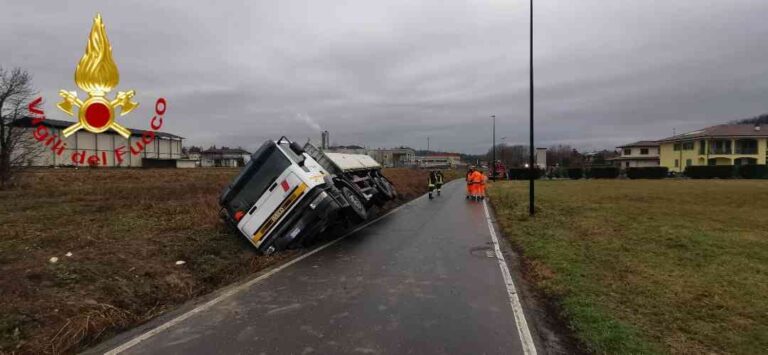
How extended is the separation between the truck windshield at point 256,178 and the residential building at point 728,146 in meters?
63.7

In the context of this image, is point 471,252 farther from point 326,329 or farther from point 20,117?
point 20,117

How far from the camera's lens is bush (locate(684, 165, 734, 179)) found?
43750 millimetres

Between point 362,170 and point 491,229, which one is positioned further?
point 362,170

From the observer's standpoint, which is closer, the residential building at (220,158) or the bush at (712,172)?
the bush at (712,172)

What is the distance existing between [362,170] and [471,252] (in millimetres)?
6757

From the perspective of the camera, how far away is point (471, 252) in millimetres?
8664

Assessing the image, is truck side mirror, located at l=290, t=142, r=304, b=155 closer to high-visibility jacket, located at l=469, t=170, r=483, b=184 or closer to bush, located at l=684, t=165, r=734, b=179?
high-visibility jacket, located at l=469, t=170, r=483, b=184

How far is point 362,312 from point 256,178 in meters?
4.57

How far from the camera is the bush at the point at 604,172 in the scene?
161 feet

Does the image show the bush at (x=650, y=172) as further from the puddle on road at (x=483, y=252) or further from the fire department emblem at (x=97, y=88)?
the fire department emblem at (x=97, y=88)

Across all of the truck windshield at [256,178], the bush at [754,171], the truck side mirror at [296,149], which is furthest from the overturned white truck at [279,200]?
the bush at [754,171]

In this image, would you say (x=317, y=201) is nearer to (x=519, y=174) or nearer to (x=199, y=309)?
(x=199, y=309)

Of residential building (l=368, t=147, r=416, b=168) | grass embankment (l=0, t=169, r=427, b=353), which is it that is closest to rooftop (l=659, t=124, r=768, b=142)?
grass embankment (l=0, t=169, r=427, b=353)

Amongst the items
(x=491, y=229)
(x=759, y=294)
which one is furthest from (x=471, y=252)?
(x=759, y=294)
